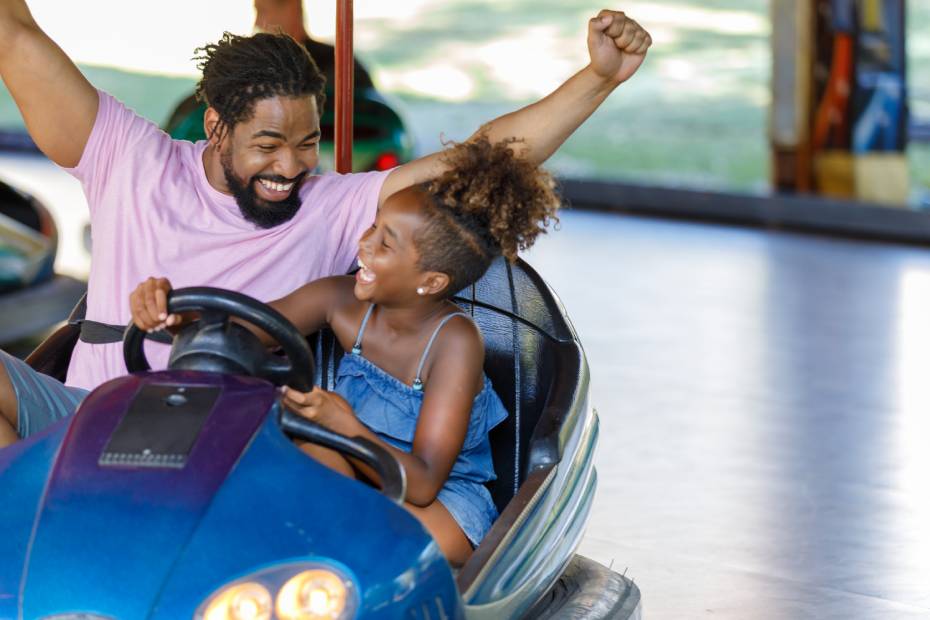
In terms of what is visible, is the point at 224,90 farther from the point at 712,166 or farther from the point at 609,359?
the point at 712,166

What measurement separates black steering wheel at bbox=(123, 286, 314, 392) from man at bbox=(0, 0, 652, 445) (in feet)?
1.33

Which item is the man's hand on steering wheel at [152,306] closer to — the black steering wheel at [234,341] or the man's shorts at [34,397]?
the black steering wheel at [234,341]

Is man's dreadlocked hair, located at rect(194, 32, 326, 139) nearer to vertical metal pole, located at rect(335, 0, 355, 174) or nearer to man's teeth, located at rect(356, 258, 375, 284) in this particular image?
vertical metal pole, located at rect(335, 0, 355, 174)

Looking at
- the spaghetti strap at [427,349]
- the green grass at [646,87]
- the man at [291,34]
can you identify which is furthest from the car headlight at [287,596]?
the green grass at [646,87]

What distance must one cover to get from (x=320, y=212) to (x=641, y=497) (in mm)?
1293

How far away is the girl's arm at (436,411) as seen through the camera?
1736 millimetres

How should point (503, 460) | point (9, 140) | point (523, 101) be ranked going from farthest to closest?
point (9, 140)
point (523, 101)
point (503, 460)

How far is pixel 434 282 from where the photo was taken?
6.31 ft

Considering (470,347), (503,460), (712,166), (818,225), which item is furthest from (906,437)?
(712,166)

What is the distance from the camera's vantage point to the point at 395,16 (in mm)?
10422

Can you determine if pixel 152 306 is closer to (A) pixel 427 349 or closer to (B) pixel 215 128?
(A) pixel 427 349

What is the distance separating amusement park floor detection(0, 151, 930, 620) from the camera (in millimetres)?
2777

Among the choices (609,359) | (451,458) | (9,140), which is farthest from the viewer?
(9,140)

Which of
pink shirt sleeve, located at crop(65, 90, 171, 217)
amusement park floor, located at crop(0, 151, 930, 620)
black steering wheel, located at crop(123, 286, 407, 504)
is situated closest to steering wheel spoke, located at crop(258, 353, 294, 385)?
black steering wheel, located at crop(123, 286, 407, 504)
